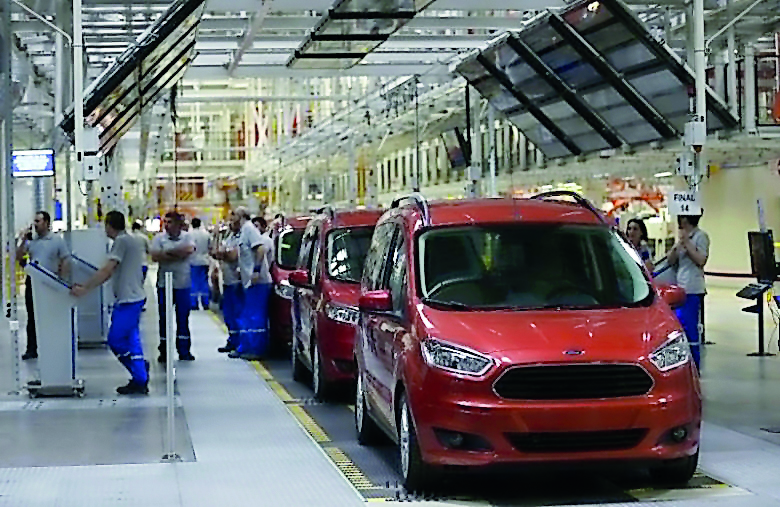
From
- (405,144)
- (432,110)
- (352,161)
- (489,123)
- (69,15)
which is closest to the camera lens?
(69,15)

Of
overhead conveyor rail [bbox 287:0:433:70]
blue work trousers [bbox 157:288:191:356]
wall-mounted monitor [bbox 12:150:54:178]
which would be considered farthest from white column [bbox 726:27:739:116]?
wall-mounted monitor [bbox 12:150:54:178]

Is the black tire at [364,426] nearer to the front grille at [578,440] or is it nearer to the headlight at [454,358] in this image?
the headlight at [454,358]

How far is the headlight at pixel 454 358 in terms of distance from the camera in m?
7.54

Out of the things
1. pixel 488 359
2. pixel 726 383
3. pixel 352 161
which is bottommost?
pixel 726 383

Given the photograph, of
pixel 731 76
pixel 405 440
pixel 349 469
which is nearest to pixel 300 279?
pixel 349 469

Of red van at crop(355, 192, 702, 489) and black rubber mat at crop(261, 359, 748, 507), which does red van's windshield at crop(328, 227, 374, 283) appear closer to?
black rubber mat at crop(261, 359, 748, 507)

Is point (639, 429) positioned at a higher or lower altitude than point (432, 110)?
lower

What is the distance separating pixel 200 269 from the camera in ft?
85.6

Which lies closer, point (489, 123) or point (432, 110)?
point (489, 123)

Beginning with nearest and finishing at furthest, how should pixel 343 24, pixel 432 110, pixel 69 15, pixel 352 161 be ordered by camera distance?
pixel 343 24, pixel 69 15, pixel 432 110, pixel 352 161

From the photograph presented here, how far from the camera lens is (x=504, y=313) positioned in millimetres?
8109

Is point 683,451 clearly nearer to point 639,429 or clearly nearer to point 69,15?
point 639,429

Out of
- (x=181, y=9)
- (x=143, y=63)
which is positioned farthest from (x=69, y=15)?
(x=181, y=9)

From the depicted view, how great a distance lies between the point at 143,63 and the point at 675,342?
917 centimetres
